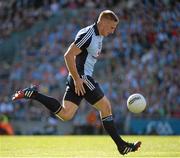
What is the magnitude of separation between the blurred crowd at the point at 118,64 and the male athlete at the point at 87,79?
1312 centimetres

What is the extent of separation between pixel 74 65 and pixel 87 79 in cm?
51

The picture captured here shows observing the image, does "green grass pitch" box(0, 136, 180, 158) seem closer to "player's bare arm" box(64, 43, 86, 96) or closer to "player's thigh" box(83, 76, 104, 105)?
"player's thigh" box(83, 76, 104, 105)

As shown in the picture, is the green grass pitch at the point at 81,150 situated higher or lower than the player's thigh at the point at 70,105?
lower

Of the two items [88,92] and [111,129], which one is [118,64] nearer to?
[111,129]

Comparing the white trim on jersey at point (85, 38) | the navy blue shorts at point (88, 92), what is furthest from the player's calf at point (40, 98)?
the white trim on jersey at point (85, 38)

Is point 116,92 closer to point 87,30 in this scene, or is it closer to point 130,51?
point 130,51

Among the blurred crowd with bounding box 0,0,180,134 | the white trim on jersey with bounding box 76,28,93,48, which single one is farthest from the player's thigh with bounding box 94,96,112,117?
the blurred crowd with bounding box 0,0,180,134

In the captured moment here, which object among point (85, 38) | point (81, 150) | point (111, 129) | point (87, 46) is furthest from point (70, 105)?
point (81, 150)

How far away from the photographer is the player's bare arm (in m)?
10.5

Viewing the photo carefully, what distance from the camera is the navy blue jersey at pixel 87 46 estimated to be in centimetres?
1063

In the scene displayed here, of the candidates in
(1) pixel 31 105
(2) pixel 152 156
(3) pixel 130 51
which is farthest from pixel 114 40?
(2) pixel 152 156

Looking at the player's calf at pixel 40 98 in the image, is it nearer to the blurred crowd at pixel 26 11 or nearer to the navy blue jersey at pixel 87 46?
the navy blue jersey at pixel 87 46

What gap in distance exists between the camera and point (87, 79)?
35.7 ft

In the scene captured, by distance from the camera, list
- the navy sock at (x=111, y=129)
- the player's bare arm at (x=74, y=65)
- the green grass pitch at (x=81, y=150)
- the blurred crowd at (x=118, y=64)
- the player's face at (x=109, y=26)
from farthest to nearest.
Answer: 1. the blurred crowd at (x=118, y=64)
2. the green grass pitch at (x=81, y=150)
3. the navy sock at (x=111, y=129)
4. the player's face at (x=109, y=26)
5. the player's bare arm at (x=74, y=65)
